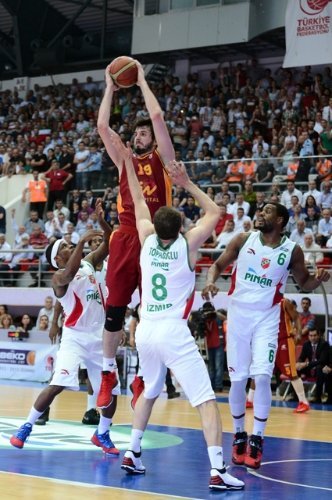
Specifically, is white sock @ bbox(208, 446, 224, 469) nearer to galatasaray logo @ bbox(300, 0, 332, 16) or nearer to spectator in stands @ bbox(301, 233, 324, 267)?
spectator in stands @ bbox(301, 233, 324, 267)

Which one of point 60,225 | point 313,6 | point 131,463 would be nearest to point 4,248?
point 60,225

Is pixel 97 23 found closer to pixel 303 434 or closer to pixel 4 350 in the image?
pixel 4 350

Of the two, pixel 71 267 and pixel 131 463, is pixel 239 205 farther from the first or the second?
pixel 131 463

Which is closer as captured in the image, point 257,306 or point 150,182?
point 257,306

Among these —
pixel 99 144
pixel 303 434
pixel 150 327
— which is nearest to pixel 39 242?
pixel 99 144

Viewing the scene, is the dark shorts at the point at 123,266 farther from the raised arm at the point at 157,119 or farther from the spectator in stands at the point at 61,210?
the spectator in stands at the point at 61,210

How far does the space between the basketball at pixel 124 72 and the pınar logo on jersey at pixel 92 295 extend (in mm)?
3082

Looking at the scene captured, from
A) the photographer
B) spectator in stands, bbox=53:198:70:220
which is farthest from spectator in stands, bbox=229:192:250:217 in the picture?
spectator in stands, bbox=53:198:70:220

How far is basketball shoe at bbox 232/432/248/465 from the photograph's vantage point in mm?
9162

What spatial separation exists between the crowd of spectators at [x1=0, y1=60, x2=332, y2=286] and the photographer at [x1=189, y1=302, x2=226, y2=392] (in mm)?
2145

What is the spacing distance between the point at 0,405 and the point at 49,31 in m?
24.6

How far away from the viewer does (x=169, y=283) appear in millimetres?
7957

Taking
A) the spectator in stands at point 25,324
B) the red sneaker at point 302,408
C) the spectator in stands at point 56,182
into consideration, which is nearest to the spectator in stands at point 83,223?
the spectator in stands at point 56,182

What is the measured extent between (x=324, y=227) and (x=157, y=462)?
11.9m
